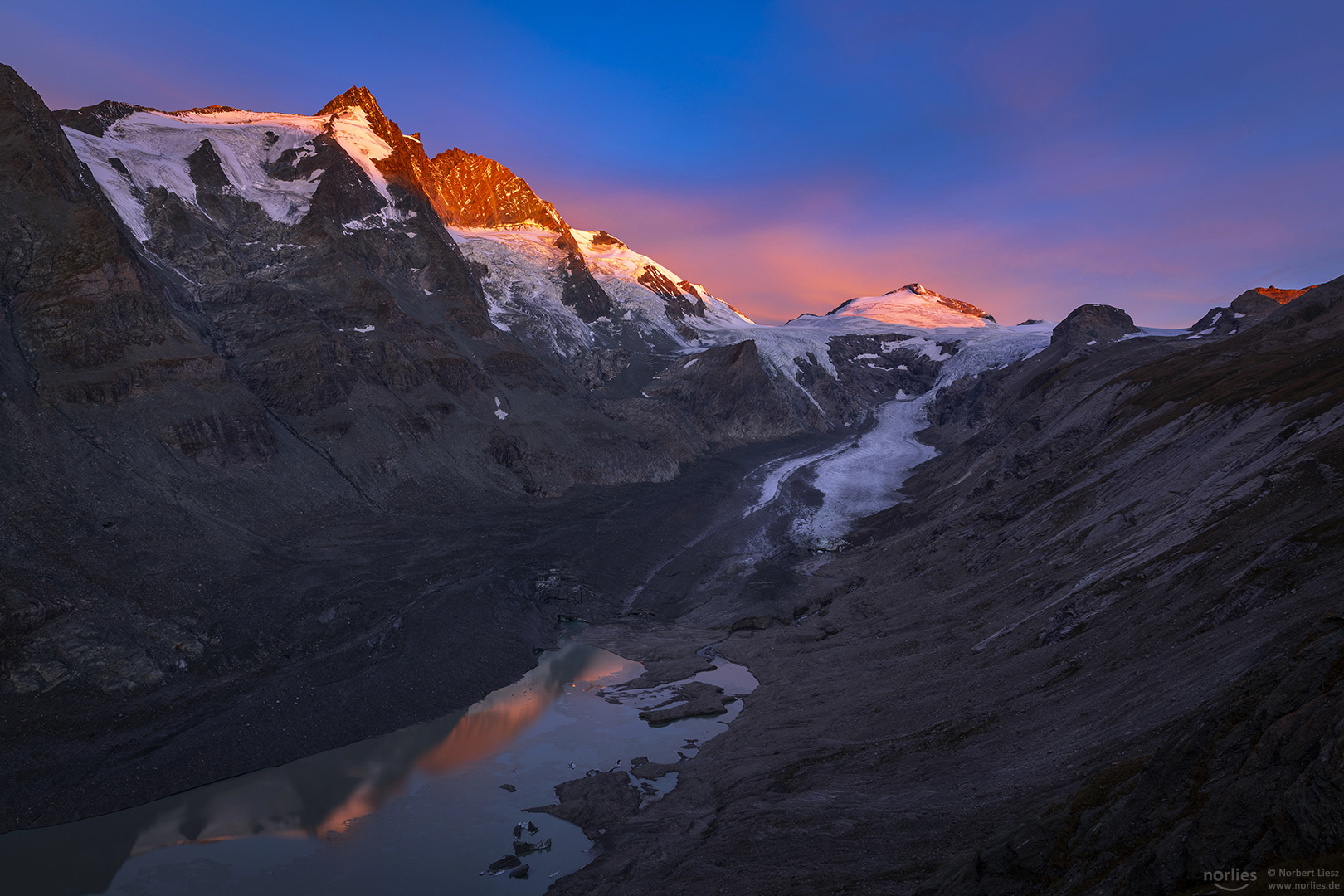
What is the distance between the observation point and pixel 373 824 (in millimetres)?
26016

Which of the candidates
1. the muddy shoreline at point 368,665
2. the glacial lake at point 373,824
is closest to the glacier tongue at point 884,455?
the muddy shoreline at point 368,665

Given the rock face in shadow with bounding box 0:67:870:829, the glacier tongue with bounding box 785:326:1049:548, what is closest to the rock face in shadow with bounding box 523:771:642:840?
the rock face in shadow with bounding box 0:67:870:829

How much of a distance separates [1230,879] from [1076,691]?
46.9ft

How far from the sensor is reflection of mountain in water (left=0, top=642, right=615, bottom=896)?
23438 millimetres

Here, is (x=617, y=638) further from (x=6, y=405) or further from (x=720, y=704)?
(x=6, y=405)

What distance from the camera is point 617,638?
49844 mm

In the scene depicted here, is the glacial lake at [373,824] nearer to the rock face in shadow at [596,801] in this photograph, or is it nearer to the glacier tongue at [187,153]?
the rock face in shadow at [596,801]

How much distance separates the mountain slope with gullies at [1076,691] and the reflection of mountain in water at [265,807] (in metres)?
9.88

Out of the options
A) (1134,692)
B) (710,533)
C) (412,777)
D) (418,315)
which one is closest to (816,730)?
(1134,692)

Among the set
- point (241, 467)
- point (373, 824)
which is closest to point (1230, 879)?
point (373, 824)

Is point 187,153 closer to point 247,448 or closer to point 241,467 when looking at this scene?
point 247,448

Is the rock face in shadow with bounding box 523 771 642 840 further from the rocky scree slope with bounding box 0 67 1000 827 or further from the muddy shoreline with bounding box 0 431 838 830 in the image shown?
the rocky scree slope with bounding box 0 67 1000 827

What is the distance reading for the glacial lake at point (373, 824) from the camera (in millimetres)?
22719

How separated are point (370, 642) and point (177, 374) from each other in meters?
32.8
